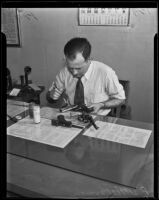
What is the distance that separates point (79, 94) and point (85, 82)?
0.06 metres

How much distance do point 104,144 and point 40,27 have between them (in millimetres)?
562

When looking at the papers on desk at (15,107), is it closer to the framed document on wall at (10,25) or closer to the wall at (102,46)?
the wall at (102,46)

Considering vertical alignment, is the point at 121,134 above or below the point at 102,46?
below

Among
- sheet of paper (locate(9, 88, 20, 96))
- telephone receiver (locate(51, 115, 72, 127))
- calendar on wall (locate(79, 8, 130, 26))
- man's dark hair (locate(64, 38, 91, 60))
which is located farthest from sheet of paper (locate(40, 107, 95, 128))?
calendar on wall (locate(79, 8, 130, 26))

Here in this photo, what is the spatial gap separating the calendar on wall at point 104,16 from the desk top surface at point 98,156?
0.40 metres

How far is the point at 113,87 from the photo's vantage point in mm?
1034

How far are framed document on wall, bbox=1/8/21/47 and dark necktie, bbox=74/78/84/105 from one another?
32cm

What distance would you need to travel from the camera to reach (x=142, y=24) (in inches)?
36.7

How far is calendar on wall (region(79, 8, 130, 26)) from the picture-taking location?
924 mm

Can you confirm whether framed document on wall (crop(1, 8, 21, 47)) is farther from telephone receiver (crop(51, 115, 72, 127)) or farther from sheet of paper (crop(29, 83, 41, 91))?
telephone receiver (crop(51, 115, 72, 127))

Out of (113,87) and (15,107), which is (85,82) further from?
(15,107)

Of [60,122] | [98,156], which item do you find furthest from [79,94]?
[98,156]

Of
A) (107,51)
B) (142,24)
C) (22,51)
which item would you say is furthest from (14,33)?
(142,24)

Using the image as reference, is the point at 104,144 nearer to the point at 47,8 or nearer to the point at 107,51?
the point at 107,51
